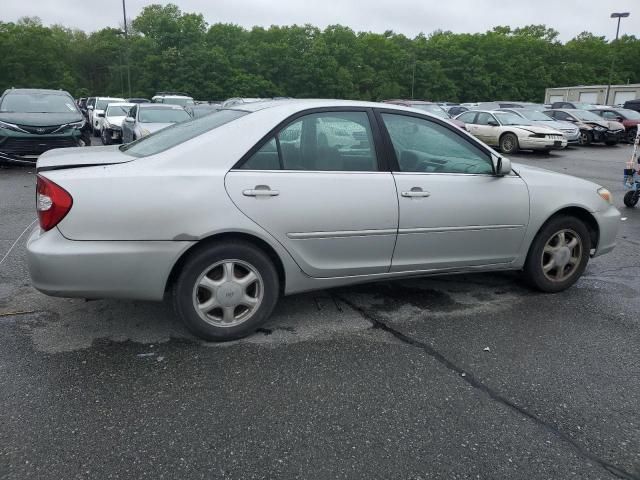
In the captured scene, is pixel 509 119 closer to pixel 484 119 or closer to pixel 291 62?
pixel 484 119

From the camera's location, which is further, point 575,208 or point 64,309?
point 575,208

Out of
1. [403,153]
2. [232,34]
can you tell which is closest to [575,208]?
[403,153]

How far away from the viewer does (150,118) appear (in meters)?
13.5

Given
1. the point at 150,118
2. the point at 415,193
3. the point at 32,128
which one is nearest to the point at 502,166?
the point at 415,193

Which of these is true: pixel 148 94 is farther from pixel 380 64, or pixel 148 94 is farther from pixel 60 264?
pixel 60 264

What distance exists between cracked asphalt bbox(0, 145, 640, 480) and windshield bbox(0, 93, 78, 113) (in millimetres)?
9051

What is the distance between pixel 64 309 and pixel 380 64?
2623 inches

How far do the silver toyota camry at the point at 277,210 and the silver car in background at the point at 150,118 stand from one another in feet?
30.6

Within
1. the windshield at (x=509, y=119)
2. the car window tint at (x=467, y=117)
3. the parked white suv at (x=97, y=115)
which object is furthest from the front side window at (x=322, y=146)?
the parked white suv at (x=97, y=115)

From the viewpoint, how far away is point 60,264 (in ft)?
10.5

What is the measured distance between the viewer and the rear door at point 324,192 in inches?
139

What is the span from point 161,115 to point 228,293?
1125 cm

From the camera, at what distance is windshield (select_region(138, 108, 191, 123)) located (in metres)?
13.4

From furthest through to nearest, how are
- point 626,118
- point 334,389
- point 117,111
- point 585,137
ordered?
point 626,118 < point 585,137 < point 117,111 < point 334,389
